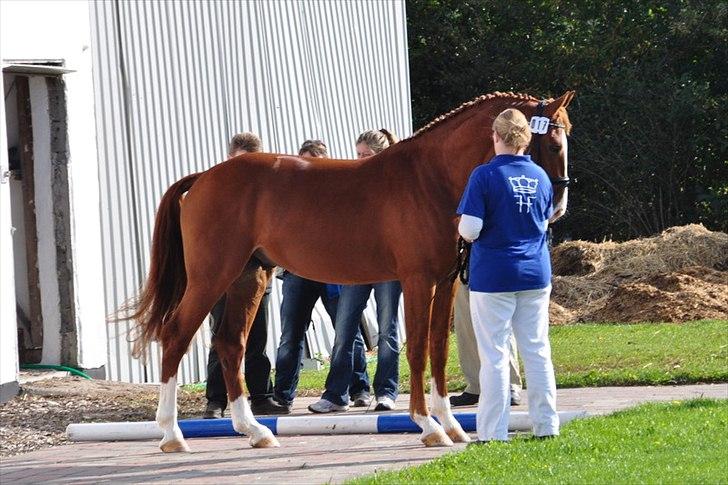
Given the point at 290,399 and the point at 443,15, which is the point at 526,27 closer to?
the point at 443,15

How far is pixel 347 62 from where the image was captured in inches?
696

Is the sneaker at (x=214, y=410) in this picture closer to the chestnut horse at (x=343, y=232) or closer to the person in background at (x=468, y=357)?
the chestnut horse at (x=343, y=232)

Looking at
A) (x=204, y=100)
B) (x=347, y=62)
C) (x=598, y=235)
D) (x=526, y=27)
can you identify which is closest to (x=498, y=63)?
(x=526, y=27)

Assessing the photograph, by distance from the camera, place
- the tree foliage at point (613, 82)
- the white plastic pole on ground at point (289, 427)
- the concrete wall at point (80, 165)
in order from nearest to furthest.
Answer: the white plastic pole on ground at point (289, 427) → the concrete wall at point (80, 165) → the tree foliage at point (613, 82)

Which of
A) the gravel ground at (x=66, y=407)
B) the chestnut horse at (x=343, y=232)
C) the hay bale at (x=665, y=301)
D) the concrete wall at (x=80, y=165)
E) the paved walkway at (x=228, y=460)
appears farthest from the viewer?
the hay bale at (x=665, y=301)

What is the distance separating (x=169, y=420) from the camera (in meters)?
8.16

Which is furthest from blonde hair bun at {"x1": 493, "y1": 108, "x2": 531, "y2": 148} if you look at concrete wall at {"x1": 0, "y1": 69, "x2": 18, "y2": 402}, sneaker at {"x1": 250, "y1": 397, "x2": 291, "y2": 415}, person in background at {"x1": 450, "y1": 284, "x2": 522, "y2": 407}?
concrete wall at {"x1": 0, "y1": 69, "x2": 18, "y2": 402}

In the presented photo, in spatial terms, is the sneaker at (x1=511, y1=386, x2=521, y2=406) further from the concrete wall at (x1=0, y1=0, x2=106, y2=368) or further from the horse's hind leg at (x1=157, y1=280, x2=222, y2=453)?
the concrete wall at (x1=0, y1=0, x2=106, y2=368)

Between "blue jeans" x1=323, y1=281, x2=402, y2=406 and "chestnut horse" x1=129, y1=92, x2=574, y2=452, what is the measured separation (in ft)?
5.60

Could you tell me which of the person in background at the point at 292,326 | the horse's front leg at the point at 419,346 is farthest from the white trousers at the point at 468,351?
the horse's front leg at the point at 419,346

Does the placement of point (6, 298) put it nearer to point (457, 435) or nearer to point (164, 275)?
point (164, 275)

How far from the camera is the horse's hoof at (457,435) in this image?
8070mm

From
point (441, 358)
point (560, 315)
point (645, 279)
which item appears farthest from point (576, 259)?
point (441, 358)

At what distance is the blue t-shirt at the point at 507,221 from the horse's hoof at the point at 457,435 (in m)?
1.13
